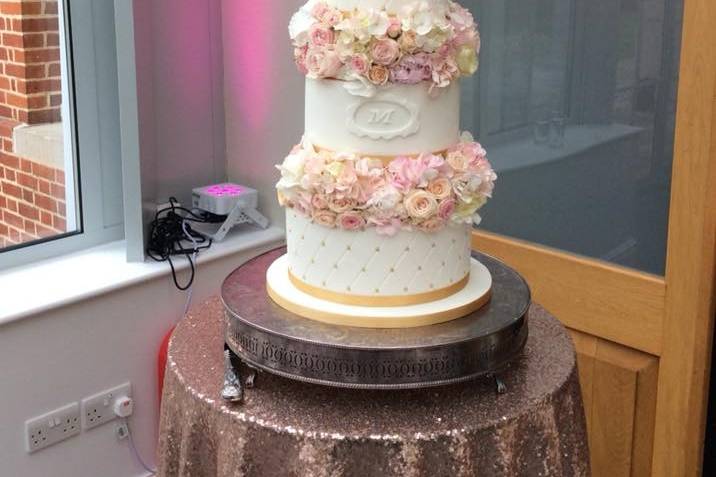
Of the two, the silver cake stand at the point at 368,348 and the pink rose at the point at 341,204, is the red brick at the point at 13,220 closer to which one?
the silver cake stand at the point at 368,348

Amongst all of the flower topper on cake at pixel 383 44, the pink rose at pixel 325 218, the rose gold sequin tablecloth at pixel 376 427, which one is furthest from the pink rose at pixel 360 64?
the rose gold sequin tablecloth at pixel 376 427

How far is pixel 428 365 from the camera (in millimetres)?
1251

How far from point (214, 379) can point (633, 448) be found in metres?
1.07

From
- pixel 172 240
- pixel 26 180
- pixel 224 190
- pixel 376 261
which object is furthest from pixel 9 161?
pixel 376 261

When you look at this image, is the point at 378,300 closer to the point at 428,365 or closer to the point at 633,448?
the point at 428,365

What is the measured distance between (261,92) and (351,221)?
50.5 inches

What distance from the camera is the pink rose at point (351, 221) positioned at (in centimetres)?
130

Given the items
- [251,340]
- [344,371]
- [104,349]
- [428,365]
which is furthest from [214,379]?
[104,349]

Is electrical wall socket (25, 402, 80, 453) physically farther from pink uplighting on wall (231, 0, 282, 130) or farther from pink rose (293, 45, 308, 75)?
pink rose (293, 45, 308, 75)

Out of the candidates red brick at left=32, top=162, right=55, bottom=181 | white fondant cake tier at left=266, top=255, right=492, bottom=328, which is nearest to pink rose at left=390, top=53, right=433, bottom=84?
white fondant cake tier at left=266, top=255, right=492, bottom=328

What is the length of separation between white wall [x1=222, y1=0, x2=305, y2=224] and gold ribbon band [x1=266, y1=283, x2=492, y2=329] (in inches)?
45.5

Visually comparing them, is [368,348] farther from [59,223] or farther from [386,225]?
[59,223]

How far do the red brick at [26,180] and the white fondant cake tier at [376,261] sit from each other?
1.17 meters

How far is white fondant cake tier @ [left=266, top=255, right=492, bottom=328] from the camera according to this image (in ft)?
4.32
